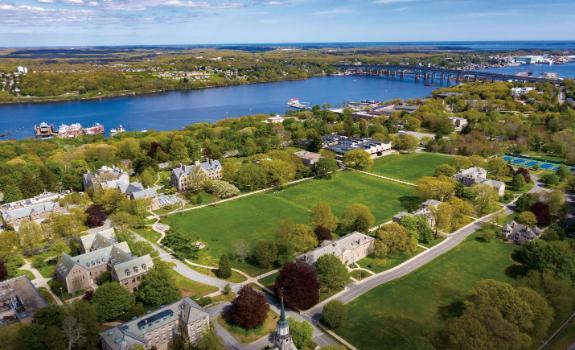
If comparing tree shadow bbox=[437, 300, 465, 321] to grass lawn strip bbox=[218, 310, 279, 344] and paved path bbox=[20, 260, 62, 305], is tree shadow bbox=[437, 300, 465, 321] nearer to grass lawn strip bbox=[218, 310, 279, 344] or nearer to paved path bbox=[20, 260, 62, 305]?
grass lawn strip bbox=[218, 310, 279, 344]

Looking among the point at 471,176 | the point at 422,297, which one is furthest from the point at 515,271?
the point at 471,176

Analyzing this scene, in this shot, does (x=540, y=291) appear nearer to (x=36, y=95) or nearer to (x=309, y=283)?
(x=309, y=283)

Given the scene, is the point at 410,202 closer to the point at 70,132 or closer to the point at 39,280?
the point at 39,280

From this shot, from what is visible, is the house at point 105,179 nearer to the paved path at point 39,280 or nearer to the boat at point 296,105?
the paved path at point 39,280

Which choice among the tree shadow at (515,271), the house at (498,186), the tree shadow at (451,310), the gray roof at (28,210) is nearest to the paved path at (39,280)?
the gray roof at (28,210)

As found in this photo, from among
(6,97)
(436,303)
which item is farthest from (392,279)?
(6,97)

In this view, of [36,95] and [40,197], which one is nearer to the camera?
[40,197]

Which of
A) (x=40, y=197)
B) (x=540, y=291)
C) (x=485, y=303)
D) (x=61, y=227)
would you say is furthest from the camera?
(x=40, y=197)
